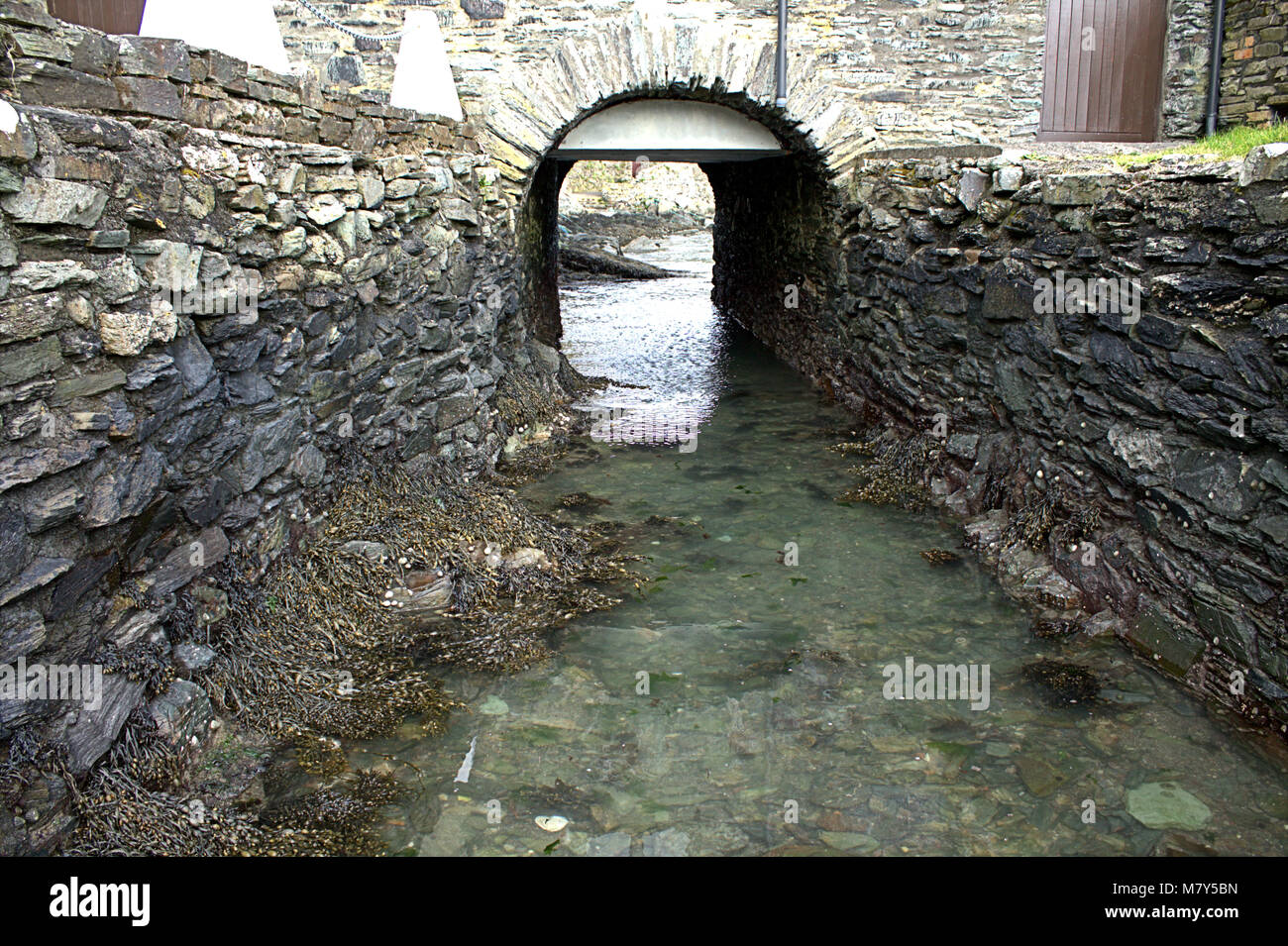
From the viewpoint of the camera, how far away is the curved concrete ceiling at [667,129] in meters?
9.62

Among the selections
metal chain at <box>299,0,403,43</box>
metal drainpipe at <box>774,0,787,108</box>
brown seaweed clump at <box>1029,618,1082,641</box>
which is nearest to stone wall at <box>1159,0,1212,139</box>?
metal drainpipe at <box>774,0,787,108</box>

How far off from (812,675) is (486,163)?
5.23 meters

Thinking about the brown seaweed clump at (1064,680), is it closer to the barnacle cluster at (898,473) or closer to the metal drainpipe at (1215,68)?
the barnacle cluster at (898,473)

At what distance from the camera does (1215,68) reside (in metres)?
8.95

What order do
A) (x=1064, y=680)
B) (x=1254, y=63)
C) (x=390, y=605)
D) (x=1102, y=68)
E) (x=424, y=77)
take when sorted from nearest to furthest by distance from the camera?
(x=1064, y=680) < (x=390, y=605) < (x=424, y=77) < (x=1254, y=63) < (x=1102, y=68)

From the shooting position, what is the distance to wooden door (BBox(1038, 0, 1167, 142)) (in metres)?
8.95

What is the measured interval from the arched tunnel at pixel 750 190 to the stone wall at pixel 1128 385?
224 centimetres

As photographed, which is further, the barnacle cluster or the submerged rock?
the barnacle cluster

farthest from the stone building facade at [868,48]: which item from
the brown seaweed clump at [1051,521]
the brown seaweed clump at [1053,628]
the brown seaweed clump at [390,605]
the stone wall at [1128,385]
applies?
the brown seaweed clump at [1053,628]

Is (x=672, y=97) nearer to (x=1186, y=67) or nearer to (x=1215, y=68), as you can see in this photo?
(x=1186, y=67)

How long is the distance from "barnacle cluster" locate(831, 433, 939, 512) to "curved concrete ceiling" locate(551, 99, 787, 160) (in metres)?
3.87

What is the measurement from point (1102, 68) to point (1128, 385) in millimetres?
5807

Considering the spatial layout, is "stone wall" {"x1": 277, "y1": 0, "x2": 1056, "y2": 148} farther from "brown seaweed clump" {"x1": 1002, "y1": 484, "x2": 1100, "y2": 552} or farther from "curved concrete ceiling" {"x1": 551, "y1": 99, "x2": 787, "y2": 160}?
"brown seaweed clump" {"x1": 1002, "y1": 484, "x2": 1100, "y2": 552}

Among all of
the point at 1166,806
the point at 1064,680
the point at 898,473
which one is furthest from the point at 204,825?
the point at 898,473
